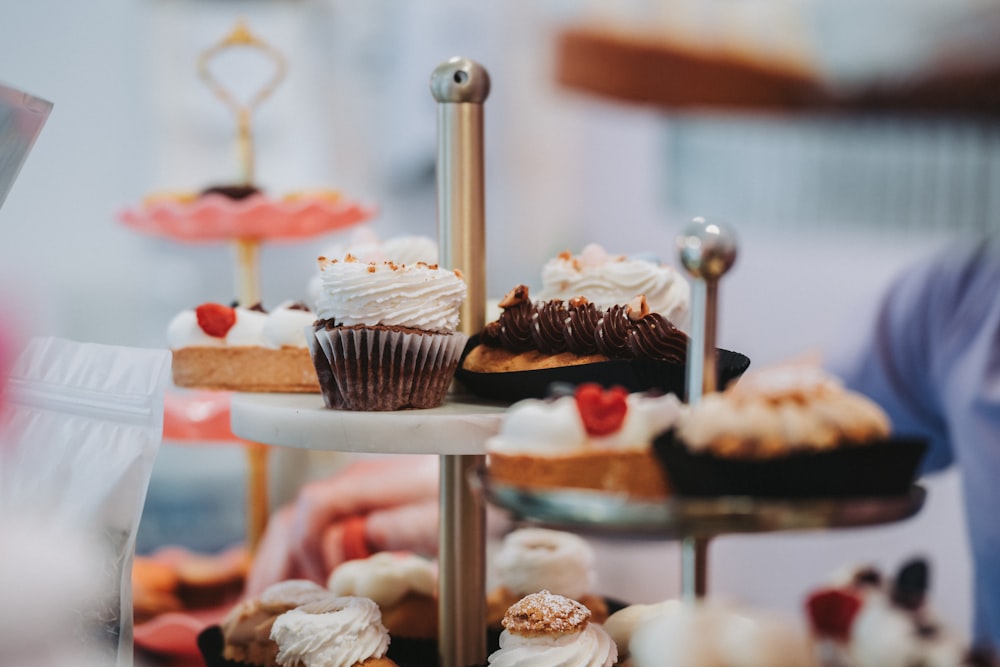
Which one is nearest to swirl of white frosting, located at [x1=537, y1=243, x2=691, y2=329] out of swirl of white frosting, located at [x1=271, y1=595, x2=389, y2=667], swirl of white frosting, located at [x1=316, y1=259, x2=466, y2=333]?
swirl of white frosting, located at [x1=316, y1=259, x2=466, y2=333]

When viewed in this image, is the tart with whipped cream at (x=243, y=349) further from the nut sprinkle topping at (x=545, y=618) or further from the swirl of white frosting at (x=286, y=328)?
the nut sprinkle topping at (x=545, y=618)

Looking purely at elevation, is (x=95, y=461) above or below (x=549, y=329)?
below

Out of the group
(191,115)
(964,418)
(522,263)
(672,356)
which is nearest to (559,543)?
(672,356)

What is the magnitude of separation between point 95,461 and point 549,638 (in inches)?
19.4

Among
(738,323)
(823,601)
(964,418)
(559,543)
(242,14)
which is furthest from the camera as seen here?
(242,14)

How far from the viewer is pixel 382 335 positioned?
1.15m

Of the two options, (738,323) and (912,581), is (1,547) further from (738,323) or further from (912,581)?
(738,323)

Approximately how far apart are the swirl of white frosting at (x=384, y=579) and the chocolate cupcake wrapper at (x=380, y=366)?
1.10ft

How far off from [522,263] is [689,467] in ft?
9.54

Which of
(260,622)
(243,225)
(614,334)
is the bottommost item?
(260,622)

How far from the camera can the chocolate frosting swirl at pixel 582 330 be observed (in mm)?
1130

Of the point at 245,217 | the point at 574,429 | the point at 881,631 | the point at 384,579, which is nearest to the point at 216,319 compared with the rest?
the point at 245,217

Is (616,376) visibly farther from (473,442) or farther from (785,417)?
(785,417)

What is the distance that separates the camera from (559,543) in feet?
4.80
